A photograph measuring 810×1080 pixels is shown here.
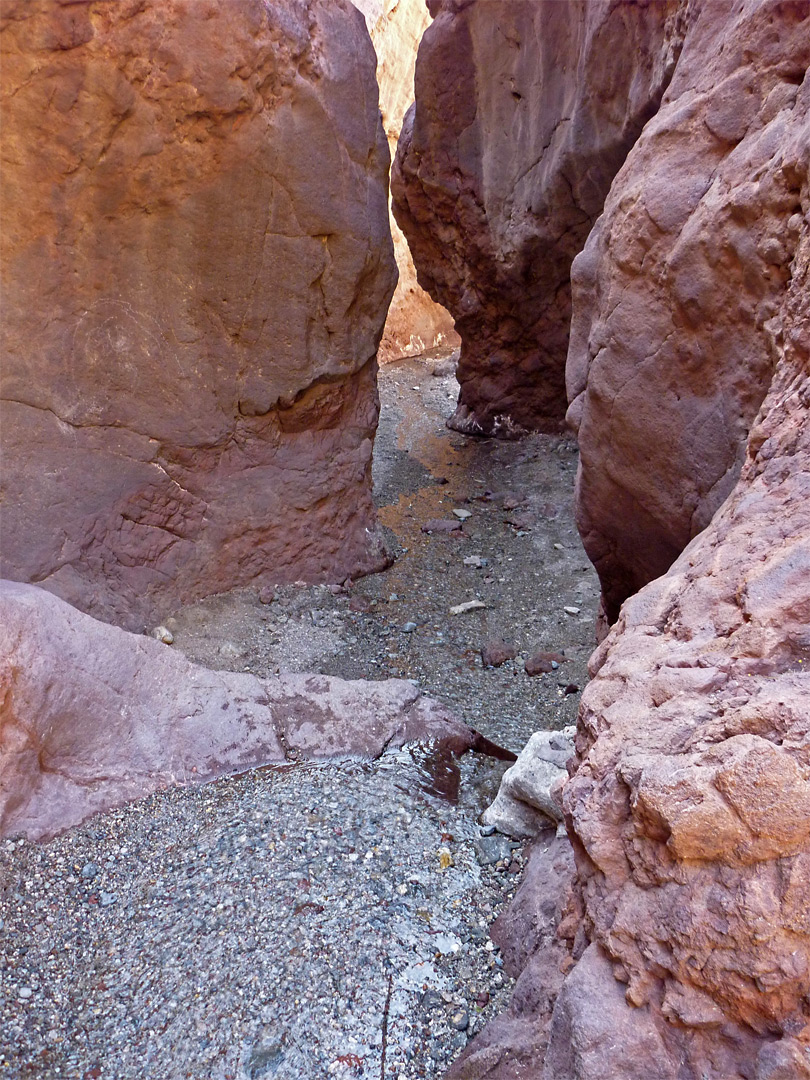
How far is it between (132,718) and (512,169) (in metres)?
5.34

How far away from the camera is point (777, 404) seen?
1.95 metres

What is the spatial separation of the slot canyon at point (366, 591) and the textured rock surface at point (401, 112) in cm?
547

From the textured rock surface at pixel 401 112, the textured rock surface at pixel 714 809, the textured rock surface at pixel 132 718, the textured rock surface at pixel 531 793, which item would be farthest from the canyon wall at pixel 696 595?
the textured rock surface at pixel 401 112

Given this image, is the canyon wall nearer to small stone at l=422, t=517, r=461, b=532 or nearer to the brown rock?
the brown rock

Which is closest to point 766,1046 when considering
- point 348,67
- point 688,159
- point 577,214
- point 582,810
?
point 582,810

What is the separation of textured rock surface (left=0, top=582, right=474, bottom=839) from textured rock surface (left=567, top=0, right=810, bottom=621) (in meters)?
1.24

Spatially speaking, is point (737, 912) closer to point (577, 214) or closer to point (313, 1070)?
point (313, 1070)

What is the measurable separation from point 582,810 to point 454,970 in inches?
38.7

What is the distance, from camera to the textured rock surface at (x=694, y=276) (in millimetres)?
2318

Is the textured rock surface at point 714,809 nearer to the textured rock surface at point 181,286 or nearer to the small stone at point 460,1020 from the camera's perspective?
the small stone at point 460,1020

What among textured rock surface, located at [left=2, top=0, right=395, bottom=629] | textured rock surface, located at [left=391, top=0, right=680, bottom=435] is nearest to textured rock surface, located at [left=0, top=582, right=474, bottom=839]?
textured rock surface, located at [left=2, top=0, right=395, bottom=629]

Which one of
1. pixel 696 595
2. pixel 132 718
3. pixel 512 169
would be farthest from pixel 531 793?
pixel 512 169

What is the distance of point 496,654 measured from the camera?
4336mm

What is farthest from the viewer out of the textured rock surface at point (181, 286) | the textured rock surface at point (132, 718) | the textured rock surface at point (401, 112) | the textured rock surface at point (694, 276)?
the textured rock surface at point (401, 112)
